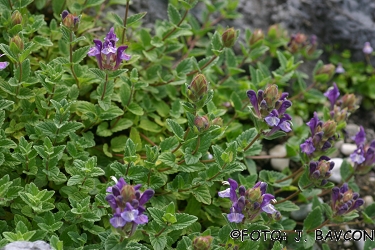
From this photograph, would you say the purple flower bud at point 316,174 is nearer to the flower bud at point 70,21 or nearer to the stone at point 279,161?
the stone at point 279,161

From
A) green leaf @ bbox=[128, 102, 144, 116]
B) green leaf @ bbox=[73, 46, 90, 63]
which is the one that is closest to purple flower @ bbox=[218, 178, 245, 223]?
green leaf @ bbox=[128, 102, 144, 116]

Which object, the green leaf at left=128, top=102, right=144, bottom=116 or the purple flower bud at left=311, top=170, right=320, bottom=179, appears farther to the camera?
the green leaf at left=128, top=102, right=144, bottom=116

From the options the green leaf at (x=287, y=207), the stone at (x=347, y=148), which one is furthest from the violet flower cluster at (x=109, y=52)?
the stone at (x=347, y=148)

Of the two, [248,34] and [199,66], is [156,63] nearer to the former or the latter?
[199,66]

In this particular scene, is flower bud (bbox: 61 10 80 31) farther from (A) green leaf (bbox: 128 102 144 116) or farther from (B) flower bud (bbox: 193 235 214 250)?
(B) flower bud (bbox: 193 235 214 250)

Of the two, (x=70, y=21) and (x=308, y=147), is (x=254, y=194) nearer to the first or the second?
(x=308, y=147)

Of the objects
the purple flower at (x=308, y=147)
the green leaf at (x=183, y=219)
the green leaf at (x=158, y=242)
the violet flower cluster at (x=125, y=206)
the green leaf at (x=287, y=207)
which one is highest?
the violet flower cluster at (x=125, y=206)

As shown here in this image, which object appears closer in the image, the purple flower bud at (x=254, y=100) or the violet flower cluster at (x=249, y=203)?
the violet flower cluster at (x=249, y=203)
